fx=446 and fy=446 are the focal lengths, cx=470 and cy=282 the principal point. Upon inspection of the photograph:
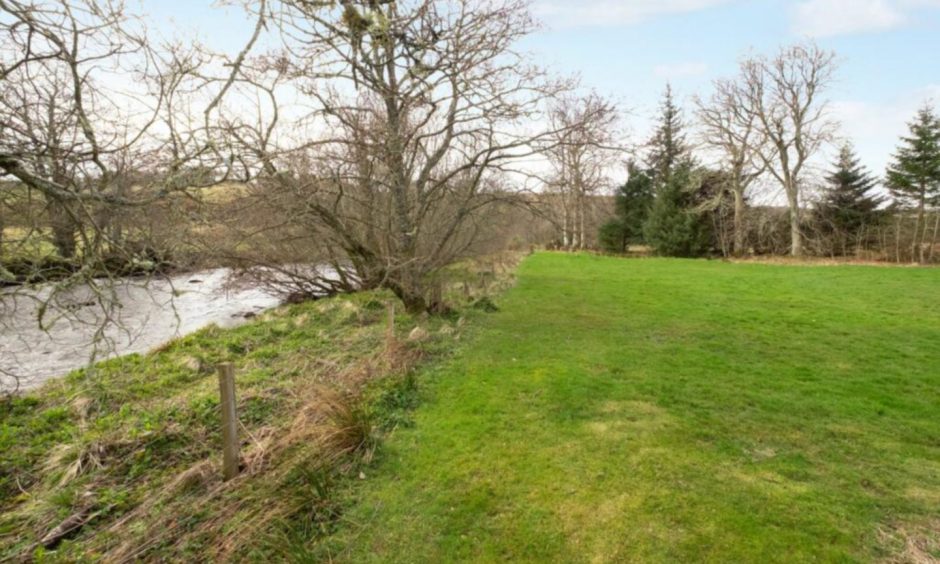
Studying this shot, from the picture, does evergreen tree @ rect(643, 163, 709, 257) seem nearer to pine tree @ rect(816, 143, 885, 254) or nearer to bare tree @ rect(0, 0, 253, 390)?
pine tree @ rect(816, 143, 885, 254)

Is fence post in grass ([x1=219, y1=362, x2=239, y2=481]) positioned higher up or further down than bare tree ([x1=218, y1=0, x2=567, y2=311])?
further down

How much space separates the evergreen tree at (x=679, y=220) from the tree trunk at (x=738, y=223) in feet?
6.22

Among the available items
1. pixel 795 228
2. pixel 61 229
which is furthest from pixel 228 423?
pixel 795 228

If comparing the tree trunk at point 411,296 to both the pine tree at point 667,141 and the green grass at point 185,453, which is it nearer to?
the green grass at point 185,453

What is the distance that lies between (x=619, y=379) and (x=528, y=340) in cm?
232

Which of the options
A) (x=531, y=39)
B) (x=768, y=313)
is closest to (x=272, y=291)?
(x=531, y=39)

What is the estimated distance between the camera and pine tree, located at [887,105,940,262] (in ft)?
67.4

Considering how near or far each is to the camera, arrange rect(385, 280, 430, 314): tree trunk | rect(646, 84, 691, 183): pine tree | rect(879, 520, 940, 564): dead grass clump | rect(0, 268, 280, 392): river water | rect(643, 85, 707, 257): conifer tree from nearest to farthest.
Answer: rect(879, 520, 940, 564): dead grass clump
rect(0, 268, 280, 392): river water
rect(385, 280, 430, 314): tree trunk
rect(643, 85, 707, 257): conifer tree
rect(646, 84, 691, 183): pine tree

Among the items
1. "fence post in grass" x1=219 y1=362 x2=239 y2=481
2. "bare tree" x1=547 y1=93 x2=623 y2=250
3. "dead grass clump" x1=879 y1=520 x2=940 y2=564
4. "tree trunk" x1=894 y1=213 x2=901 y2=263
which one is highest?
"bare tree" x1=547 y1=93 x2=623 y2=250

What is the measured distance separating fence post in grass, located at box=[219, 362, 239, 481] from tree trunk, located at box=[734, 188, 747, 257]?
27486mm

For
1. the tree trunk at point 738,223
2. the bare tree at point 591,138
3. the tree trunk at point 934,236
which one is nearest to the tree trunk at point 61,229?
the bare tree at point 591,138

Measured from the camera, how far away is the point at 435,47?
8125mm

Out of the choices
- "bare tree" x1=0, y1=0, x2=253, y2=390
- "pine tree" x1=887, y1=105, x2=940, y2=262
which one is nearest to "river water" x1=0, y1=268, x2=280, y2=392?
"bare tree" x1=0, y1=0, x2=253, y2=390

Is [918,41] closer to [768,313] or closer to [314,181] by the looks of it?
[768,313]
